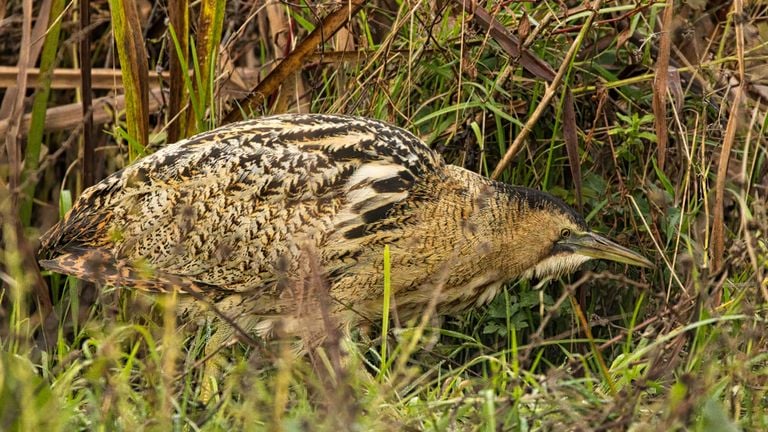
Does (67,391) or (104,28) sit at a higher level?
(104,28)

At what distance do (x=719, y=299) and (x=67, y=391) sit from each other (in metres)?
1.72

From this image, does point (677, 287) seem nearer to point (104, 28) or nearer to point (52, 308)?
point (52, 308)

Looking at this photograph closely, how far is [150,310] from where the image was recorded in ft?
11.5

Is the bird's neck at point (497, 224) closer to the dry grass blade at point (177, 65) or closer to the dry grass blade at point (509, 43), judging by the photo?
the dry grass blade at point (509, 43)

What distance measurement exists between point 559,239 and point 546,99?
43 cm

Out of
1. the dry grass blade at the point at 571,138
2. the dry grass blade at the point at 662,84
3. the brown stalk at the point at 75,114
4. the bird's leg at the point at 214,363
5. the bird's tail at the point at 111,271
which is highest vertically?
the dry grass blade at the point at 662,84

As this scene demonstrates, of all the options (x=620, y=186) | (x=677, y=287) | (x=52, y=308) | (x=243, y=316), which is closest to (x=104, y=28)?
(x=52, y=308)

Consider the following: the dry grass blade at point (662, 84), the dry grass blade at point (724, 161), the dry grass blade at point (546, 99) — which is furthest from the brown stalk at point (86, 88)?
the dry grass blade at point (724, 161)

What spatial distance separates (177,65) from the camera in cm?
365

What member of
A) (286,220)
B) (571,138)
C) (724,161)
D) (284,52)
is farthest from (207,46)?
(724,161)

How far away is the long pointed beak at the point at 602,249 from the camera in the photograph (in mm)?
3408

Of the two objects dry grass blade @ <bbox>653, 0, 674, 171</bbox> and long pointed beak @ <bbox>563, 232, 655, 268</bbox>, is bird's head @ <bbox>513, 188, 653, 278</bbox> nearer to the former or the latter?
long pointed beak @ <bbox>563, 232, 655, 268</bbox>

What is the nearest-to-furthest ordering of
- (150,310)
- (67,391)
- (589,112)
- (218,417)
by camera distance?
(218,417)
(67,391)
(150,310)
(589,112)

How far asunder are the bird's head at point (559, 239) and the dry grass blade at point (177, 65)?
3.66 feet
